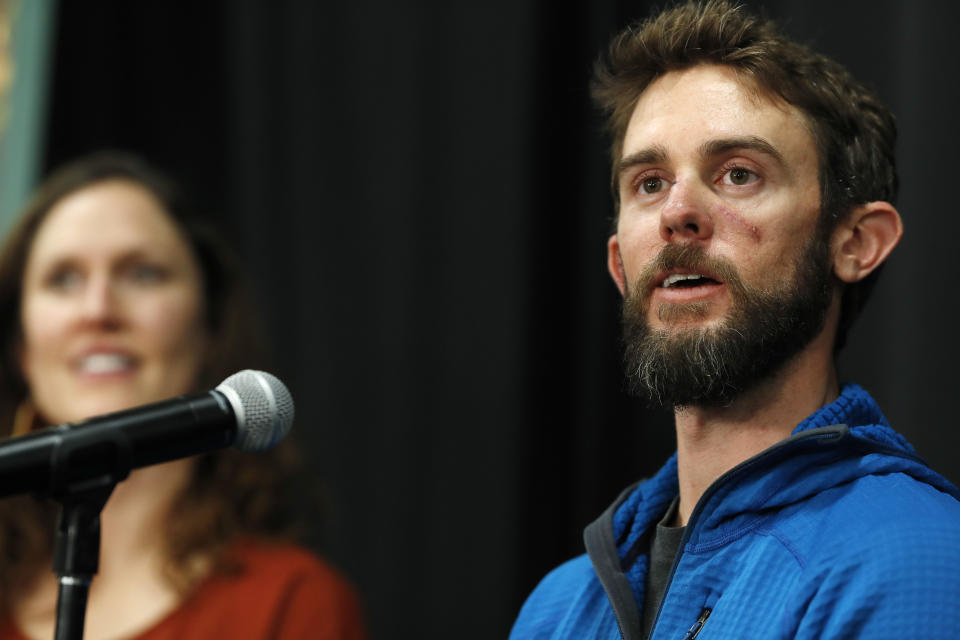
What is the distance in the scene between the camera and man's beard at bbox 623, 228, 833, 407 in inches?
56.1

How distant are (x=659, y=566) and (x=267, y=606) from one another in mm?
983

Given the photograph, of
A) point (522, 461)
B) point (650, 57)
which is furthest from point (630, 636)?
point (522, 461)

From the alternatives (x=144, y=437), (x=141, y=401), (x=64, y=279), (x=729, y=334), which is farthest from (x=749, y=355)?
(x=64, y=279)

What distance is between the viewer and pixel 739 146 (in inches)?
57.7

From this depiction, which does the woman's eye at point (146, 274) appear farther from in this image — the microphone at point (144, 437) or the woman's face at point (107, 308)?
the microphone at point (144, 437)

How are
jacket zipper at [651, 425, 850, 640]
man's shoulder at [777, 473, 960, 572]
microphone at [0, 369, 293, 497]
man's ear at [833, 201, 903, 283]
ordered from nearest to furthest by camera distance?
microphone at [0, 369, 293, 497] < man's shoulder at [777, 473, 960, 572] < jacket zipper at [651, 425, 850, 640] < man's ear at [833, 201, 903, 283]

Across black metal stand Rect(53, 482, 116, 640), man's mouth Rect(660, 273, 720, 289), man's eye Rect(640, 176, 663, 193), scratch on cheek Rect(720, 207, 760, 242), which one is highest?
man's eye Rect(640, 176, 663, 193)

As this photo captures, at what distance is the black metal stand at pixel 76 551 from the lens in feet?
3.71

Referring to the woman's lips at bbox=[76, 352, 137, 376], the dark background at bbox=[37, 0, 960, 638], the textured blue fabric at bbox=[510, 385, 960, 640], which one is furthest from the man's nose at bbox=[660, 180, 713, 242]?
the woman's lips at bbox=[76, 352, 137, 376]

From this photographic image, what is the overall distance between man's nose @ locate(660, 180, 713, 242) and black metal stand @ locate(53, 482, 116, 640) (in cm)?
71

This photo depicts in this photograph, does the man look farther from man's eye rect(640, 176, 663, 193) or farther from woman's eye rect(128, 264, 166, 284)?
woman's eye rect(128, 264, 166, 284)

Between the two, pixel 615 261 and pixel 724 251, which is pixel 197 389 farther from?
pixel 724 251

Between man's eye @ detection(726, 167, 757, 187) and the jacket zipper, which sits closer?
the jacket zipper

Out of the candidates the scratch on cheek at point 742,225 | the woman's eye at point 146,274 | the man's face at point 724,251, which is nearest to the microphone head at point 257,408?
the man's face at point 724,251
